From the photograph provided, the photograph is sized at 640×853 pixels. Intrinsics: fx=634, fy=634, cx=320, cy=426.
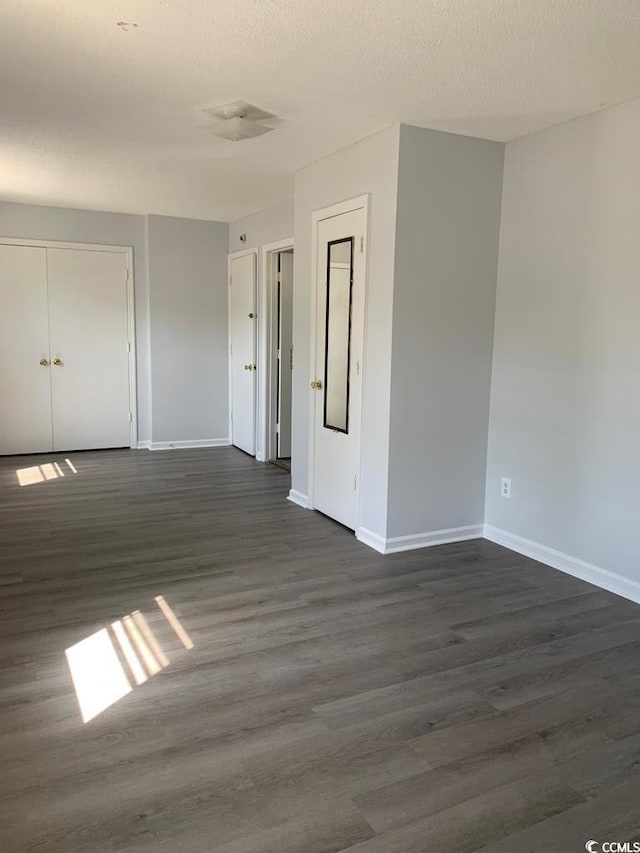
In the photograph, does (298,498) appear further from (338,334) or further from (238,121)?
(238,121)

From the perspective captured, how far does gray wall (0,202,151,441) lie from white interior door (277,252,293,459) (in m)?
1.55

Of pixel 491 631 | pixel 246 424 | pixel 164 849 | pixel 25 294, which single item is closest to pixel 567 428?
pixel 491 631

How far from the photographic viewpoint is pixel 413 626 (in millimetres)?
2975

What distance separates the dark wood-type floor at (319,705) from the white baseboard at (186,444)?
2.93 m

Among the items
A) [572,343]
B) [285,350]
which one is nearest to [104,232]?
[285,350]

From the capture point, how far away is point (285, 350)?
21.1 feet

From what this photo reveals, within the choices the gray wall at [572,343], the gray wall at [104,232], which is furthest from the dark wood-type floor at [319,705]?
the gray wall at [104,232]

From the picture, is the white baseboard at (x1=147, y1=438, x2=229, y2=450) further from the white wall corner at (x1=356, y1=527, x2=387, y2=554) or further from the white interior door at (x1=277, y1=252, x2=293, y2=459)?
the white wall corner at (x1=356, y1=527, x2=387, y2=554)

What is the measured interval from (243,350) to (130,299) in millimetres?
1326

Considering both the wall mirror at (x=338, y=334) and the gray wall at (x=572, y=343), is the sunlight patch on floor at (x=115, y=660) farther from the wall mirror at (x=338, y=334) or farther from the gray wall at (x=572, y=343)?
the gray wall at (x=572, y=343)

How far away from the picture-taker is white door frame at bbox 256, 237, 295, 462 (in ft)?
20.6

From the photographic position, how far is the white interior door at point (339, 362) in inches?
161

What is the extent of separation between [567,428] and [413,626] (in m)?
1.50

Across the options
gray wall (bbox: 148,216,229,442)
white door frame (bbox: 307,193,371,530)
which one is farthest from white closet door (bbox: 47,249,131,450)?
white door frame (bbox: 307,193,371,530)
